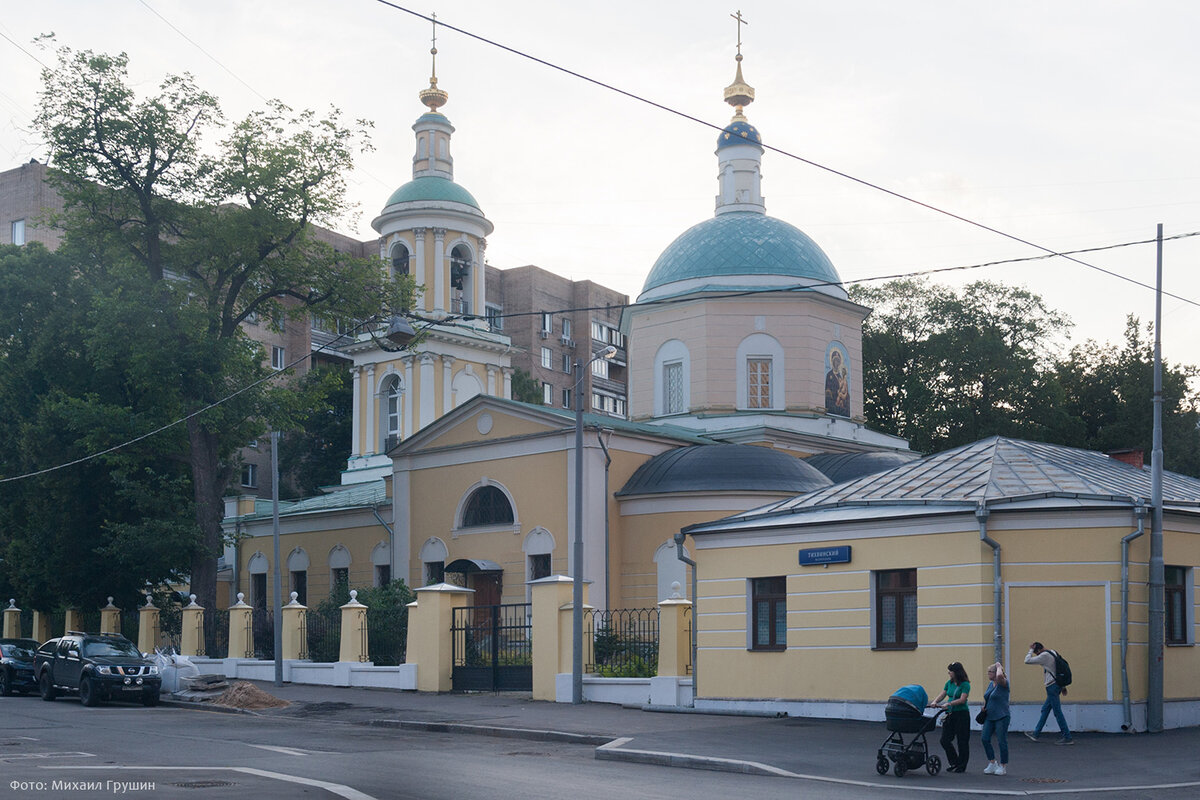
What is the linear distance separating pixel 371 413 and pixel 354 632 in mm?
20489

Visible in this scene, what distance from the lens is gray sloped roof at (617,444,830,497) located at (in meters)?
30.7

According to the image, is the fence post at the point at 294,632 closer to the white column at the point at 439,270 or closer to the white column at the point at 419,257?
the white column at the point at 439,270

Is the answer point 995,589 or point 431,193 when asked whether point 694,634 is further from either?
point 431,193

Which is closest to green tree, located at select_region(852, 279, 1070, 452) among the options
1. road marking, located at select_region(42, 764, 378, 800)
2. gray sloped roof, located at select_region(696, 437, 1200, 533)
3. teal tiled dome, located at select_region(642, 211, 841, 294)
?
teal tiled dome, located at select_region(642, 211, 841, 294)

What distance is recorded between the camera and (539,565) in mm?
Answer: 31859

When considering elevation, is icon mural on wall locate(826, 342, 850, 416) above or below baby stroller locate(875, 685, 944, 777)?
above

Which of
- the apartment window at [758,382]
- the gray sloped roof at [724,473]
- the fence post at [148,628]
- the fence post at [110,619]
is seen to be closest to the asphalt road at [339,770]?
the gray sloped roof at [724,473]

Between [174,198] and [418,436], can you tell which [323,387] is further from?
[174,198]

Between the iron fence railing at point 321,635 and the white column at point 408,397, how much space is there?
16.1m

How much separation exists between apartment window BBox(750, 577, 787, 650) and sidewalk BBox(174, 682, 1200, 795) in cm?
146

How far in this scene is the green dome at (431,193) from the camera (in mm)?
44938

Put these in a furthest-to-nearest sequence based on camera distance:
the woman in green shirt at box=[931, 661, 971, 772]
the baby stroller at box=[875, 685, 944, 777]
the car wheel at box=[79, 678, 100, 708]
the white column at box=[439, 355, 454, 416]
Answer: the white column at box=[439, 355, 454, 416] < the car wheel at box=[79, 678, 100, 708] < the woman in green shirt at box=[931, 661, 971, 772] < the baby stroller at box=[875, 685, 944, 777]

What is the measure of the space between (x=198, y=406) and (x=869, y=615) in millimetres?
19203

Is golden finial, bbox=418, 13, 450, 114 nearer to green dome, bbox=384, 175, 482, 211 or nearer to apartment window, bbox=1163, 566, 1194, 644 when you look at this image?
green dome, bbox=384, 175, 482, 211
